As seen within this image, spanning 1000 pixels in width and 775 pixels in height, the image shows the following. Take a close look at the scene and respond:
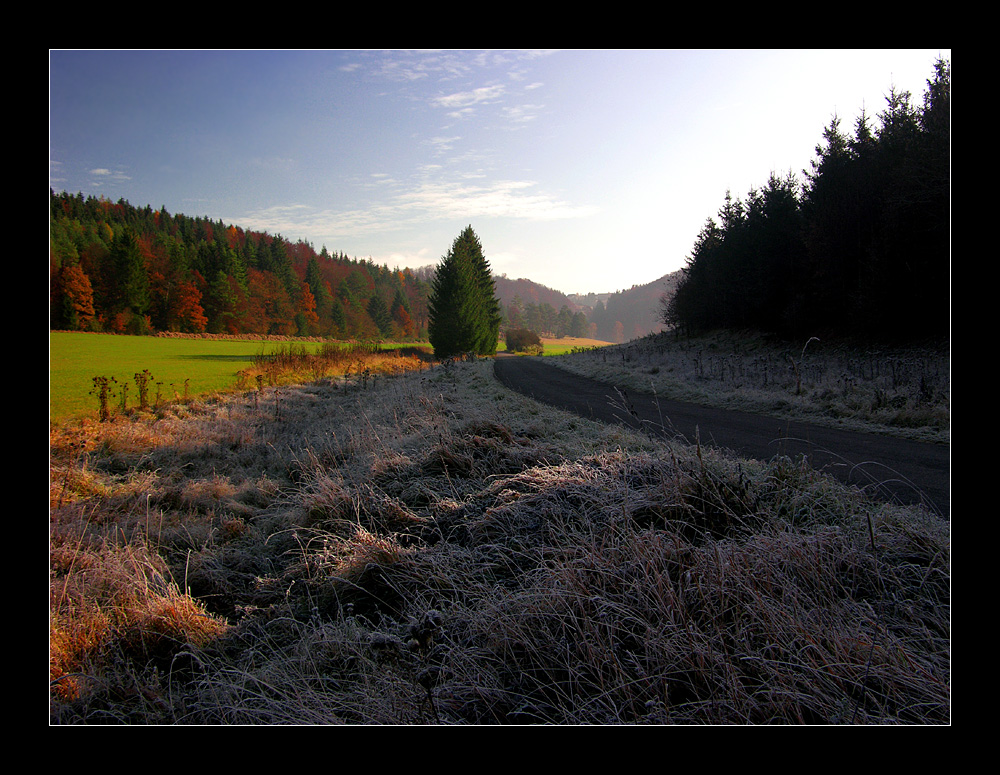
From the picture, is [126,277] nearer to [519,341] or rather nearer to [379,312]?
[519,341]

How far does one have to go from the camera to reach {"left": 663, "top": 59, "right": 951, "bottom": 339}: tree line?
15.4 metres

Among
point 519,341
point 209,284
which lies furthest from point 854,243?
point 209,284

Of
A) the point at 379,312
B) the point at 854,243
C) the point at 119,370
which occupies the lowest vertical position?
the point at 119,370

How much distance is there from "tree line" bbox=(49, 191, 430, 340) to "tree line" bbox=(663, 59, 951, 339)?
77.8 feet

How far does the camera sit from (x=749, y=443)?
22.4 ft

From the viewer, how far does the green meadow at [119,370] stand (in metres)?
11.0

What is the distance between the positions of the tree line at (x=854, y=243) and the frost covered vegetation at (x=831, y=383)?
1.55 meters

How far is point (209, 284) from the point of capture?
50625mm

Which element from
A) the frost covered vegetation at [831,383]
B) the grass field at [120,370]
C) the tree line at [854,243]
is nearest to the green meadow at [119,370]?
the grass field at [120,370]

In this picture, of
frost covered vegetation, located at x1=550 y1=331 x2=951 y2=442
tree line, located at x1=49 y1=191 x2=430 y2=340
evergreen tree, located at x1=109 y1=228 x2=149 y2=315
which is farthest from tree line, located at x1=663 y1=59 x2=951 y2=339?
evergreen tree, located at x1=109 y1=228 x2=149 y2=315

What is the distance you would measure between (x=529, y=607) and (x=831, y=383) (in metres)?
14.1

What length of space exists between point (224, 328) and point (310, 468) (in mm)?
57301

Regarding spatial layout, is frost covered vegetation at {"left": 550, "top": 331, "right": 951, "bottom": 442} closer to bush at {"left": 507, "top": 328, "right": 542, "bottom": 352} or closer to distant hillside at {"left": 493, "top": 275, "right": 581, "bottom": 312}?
bush at {"left": 507, "top": 328, "right": 542, "bottom": 352}
